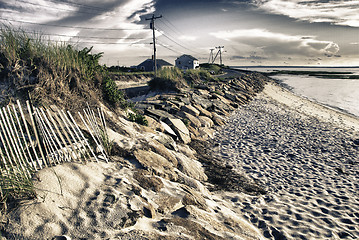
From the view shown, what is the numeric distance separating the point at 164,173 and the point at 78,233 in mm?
2226

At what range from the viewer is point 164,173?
4.41m

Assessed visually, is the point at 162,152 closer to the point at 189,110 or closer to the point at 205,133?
the point at 205,133

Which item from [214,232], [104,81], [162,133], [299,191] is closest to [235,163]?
[299,191]

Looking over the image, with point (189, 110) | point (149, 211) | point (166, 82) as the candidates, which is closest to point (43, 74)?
point (149, 211)

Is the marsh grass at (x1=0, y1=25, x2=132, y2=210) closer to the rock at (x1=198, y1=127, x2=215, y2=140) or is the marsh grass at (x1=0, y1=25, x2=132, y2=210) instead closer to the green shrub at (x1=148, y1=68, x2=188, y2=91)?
the rock at (x1=198, y1=127, x2=215, y2=140)

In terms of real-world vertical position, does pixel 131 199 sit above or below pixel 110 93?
below

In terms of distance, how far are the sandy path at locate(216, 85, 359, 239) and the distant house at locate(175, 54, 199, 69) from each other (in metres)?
62.1

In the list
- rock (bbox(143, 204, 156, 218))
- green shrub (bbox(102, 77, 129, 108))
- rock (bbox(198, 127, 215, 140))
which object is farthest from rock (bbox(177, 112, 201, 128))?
rock (bbox(143, 204, 156, 218))

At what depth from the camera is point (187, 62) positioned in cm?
7144

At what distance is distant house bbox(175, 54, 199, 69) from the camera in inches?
2771

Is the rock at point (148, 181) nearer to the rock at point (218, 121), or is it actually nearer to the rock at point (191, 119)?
the rock at point (191, 119)

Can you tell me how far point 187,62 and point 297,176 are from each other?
6926 cm

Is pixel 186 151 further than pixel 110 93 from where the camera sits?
Yes

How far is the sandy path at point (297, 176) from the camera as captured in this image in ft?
12.9
